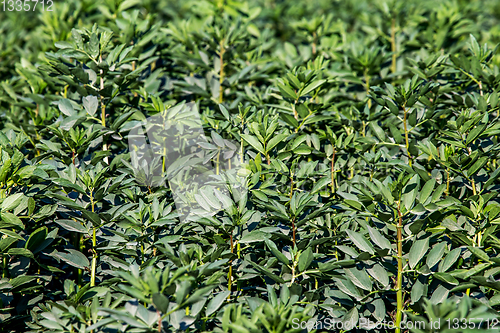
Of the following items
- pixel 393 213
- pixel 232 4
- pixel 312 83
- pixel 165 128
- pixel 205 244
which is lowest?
pixel 205 244

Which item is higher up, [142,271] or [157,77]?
[157,77]

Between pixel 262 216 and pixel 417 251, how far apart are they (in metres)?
0.61

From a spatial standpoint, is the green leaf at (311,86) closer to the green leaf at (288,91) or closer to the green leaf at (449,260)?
the green leaf at (288,91)

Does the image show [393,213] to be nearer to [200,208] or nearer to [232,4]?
[200,208]

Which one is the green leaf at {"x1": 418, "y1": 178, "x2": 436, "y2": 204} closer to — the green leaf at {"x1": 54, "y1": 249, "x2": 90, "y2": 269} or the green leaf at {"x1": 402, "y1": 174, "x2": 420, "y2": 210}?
the green leaf at {"x1": 402, "y1": 174, "x2": 420, "y2": 210}

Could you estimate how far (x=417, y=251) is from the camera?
5.02ft

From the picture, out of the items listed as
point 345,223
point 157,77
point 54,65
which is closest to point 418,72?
point 345,223

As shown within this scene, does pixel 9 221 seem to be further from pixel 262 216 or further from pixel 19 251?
pixel 262 216

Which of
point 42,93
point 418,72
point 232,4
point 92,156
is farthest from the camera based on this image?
point 232,4

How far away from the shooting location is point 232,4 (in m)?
3.09

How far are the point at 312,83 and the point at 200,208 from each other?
773mm

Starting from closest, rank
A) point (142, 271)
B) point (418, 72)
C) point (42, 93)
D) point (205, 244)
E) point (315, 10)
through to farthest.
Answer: point (142, 271) → point (205, 244) → point (418, 72) → point (42, 93) → point (315, 10)

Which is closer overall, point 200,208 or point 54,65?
point 200,208

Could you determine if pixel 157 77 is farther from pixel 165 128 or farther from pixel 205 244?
pixel 205 244
